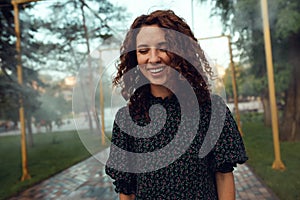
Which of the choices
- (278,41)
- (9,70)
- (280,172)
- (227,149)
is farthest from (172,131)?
(278,41)

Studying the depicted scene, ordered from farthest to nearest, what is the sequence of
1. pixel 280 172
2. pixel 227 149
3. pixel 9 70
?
pixel 9 70, pixel 280 172, pixel 227 149

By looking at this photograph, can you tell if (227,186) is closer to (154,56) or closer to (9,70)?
(154,56)

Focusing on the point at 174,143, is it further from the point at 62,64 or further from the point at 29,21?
the point at 62,64

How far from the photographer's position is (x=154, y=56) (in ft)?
3.15

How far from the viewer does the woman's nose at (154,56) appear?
3.14ft

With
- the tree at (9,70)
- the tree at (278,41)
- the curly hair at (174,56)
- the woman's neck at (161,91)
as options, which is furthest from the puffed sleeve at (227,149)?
the tree at (278,41)

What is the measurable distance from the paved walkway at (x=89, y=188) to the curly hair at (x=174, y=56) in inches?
118

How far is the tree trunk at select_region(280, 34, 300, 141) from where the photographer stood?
648 centimetres

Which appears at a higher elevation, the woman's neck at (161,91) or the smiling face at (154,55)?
the smiling face at (154,55)

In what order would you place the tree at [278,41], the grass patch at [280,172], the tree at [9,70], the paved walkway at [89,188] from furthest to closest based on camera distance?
the tree at [278,41]
the tree at [9,70]
the paved walkway at [89,188]
the grass patch at [280,172]

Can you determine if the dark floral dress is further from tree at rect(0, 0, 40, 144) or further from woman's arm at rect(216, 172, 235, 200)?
tree at rect(0, 0, 40, 144)

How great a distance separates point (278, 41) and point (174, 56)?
6.36 meters

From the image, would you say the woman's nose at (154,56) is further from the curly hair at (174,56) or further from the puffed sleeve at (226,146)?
the puffed sleeve at (226,146)

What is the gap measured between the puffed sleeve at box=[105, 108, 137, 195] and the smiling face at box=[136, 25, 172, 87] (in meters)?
0.24
